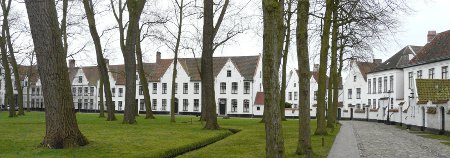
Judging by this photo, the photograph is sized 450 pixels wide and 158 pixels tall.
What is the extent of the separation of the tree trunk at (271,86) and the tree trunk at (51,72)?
5878mm

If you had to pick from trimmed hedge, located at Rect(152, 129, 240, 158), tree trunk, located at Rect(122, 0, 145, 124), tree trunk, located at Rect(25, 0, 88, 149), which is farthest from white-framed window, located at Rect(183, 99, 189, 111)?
tree trunk, located at Rect(25, 0, 88, 149)

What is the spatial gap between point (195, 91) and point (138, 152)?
54072mm

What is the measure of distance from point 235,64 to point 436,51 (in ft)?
89.0

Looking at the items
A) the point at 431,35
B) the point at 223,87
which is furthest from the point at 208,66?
the point at 223,87

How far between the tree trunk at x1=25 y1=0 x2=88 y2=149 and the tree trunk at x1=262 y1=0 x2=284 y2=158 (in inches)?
231

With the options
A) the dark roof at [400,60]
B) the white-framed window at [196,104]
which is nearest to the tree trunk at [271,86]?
the dark roof at [400,60]

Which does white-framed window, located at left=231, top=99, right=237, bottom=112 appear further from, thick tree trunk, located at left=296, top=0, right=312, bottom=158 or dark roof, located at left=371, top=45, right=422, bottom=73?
thick tree trunk, located at left=296, top=0, right=312, bottom=158

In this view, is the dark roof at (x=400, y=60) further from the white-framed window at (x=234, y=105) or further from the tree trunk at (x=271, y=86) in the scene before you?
the tree trunk at (x=271, y=86)

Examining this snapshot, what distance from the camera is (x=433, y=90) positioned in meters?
31.2

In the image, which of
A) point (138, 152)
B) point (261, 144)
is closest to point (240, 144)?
point (261, 144)

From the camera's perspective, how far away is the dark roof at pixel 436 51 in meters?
42.2

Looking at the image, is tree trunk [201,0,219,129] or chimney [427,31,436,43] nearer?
tree trunk [201,0,219,129]

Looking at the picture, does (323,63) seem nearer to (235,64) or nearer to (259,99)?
(259,99)

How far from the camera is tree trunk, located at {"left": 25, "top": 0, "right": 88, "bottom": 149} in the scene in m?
12.0
